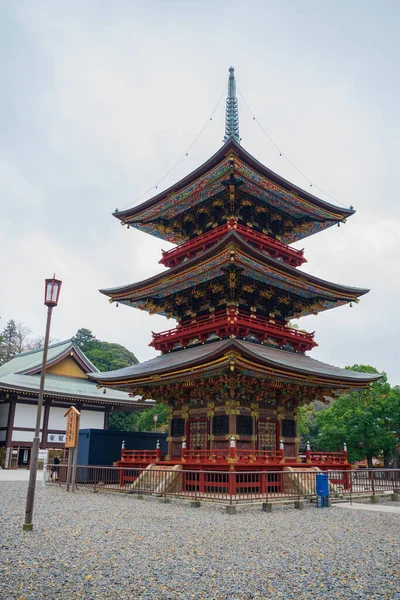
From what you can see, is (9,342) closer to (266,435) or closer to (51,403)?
(51,403)

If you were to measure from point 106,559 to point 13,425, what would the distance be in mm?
30198

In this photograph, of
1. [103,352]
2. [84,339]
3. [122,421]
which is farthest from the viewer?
[84,339]

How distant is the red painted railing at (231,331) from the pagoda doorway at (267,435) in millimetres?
4131

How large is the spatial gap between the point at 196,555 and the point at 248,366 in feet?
34.9

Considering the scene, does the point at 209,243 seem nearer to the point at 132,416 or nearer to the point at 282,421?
the point at 282,421

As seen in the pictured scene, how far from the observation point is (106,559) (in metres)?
8.45

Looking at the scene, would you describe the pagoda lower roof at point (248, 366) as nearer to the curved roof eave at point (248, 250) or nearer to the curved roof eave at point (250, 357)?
the curved roof eave at point (250, 357)

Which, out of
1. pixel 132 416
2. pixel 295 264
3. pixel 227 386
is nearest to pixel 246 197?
pixel 295 264

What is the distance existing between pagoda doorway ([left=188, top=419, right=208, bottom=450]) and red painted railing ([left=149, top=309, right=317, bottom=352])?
4.18 meters

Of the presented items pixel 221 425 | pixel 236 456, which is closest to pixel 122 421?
pixel 221 425

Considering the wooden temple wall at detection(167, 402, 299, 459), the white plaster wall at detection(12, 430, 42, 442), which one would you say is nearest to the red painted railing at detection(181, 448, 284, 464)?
the wooden temple wall at detection(167, 402, 299, 459)

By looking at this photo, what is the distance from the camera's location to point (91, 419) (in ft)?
132

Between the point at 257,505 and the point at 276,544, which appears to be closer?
the point at 276,544

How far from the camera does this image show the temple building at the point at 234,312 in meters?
20.9
